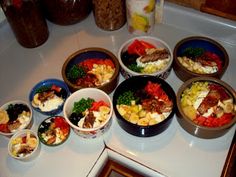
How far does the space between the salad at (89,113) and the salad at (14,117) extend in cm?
14

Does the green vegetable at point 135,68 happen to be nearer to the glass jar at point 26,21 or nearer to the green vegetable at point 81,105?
the green vegetable at point 81,105

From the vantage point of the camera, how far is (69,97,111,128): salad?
2.74ft

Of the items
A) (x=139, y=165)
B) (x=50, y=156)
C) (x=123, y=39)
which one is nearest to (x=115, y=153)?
(x=139, y=165)

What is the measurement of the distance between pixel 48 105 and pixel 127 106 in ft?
0.77

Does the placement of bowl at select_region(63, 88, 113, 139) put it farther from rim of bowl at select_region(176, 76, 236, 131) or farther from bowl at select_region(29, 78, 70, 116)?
rim of bowl at select_region(176, 76, 236, 131)

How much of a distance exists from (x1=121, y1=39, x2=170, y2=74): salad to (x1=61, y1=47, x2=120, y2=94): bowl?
0.05 metres

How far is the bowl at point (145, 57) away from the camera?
0.92m

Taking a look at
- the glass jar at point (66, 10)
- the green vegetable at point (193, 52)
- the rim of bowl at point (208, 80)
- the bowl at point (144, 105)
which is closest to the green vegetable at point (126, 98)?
the bowl at point (144, 105)

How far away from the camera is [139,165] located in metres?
0.79

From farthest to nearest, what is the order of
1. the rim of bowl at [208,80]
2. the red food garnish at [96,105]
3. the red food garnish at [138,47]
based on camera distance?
the red food garnish at [138,47]
the red food garnish at [96,105]
the rim of bowl at [208,80]

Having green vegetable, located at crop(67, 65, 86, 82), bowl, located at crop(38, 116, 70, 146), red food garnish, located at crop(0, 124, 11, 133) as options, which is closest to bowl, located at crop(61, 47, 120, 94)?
green vegetable, located at crop(67, 65, 86, 82)

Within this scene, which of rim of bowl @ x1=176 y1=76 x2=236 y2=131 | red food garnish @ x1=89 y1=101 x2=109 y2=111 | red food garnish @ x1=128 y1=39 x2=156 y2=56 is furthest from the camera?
red food garnish @ x1=128 y1=39 x2=156 y2=56

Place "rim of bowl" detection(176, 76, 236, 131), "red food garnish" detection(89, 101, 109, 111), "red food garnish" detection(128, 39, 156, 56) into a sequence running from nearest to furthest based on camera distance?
1. "rim of bowl" detection(176, 76, 236, 131)
2. "red food garnish" detection(89, 101, 109, 111)
3. "red food garnish" detection(128, 39, 156, 56)

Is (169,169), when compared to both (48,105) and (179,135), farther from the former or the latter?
(48,105)
